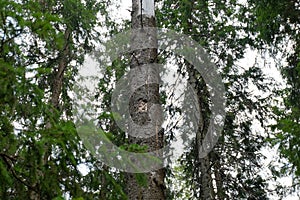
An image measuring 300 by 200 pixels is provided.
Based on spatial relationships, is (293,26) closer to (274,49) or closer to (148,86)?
(274,49)

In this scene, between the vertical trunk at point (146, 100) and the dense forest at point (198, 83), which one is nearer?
the vertical trunk at point (146, 100)

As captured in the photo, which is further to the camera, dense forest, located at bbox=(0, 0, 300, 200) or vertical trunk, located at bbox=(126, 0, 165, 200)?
dense forest, located at bbox=(0, 0, 300, 200)

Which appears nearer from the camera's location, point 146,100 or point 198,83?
point 146,100

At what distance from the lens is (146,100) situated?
4129 mm

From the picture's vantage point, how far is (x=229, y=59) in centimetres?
982

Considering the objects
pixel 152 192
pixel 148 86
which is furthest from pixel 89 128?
pixel 148 86

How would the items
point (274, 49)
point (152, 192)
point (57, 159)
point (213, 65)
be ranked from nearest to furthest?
point (57, 159), point (152, 192), point (274, 49), point (213, 65)

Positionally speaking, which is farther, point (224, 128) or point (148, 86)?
point (224, 128)

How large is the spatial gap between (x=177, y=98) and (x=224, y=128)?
171cm

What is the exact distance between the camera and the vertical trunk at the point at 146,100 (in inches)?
140

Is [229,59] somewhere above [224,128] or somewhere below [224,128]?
above

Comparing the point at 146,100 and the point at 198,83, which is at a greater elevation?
the point at 198,83

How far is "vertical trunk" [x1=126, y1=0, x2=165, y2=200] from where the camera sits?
3.57m

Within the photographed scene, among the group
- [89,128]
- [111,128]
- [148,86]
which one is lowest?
[89,128]
